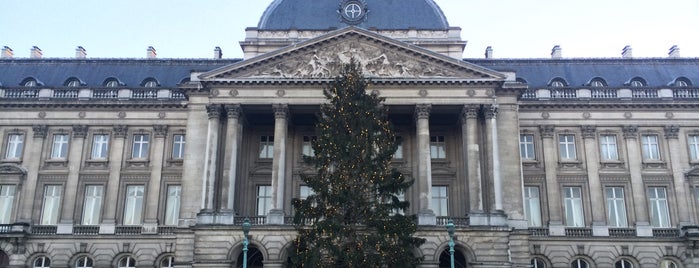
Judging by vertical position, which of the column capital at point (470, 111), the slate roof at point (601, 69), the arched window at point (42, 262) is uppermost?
the slate roof at point (601, 69)

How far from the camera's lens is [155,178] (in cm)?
4766

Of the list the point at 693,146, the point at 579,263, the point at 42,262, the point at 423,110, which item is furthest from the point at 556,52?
the point at 42,262

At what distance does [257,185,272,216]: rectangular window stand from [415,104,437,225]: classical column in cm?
980

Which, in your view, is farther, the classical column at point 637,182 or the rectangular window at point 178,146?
the rectangular window at point 178,146

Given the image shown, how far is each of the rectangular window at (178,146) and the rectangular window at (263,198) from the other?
21.5 ft

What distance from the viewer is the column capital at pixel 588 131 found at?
48406 mm

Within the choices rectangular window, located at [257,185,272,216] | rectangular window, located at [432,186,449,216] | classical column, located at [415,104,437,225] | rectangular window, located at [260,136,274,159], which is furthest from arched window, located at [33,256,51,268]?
rectangular window, located at [432,186,449,216]

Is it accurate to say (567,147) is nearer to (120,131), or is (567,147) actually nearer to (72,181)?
(120,131)

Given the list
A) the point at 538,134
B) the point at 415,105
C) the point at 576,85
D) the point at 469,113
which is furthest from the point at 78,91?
the point at 576,85

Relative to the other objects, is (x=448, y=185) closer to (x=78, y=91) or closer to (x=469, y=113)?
(x=469, y=113)

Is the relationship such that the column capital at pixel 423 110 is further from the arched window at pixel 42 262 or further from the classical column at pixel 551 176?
the arched window at pixel 42 262

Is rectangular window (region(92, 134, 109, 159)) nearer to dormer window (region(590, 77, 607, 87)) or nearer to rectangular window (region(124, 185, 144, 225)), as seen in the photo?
rectangular window (region(124, 185, 144, 225))

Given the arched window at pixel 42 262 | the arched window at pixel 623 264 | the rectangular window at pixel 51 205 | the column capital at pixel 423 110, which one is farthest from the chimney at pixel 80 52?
the arched window at pixel 623 264

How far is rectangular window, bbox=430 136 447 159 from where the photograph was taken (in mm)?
46709
